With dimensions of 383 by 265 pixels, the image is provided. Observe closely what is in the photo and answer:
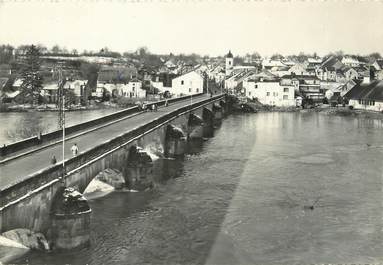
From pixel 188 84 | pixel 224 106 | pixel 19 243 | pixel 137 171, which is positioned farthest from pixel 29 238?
pixel 188 84

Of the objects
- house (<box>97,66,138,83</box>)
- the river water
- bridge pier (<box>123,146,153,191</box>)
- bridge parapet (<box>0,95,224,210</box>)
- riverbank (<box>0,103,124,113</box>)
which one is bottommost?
the river water

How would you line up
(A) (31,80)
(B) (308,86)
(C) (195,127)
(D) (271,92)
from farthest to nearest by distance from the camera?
(B) (308,86)
(D) (271,92)
(A) (31,80)
(C) (195,127)

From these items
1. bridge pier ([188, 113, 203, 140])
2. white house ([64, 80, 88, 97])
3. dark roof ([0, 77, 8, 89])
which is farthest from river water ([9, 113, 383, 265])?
dark roof ([0, 77, 8, 89])

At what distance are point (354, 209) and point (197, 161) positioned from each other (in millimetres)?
18375

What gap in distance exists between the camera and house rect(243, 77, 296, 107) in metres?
104

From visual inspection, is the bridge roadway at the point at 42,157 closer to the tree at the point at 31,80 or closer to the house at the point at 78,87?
the tree at the point at 31,80

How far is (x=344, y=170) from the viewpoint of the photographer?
40.5 meters

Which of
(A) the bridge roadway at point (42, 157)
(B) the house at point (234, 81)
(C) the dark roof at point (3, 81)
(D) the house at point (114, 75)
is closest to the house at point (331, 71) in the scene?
(B) the house at point (234, 81)

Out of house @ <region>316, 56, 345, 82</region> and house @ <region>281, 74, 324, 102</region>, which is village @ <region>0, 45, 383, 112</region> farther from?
house @ <region>316, 56, 345, 82</region>

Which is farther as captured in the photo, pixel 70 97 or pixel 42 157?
pixel 70 97

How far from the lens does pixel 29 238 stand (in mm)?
21125

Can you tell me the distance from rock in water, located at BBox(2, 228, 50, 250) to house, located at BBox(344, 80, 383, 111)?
7763 cm

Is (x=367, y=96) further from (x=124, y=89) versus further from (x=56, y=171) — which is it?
(x=56, y=171)

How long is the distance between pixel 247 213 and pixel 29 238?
12.0 metres
